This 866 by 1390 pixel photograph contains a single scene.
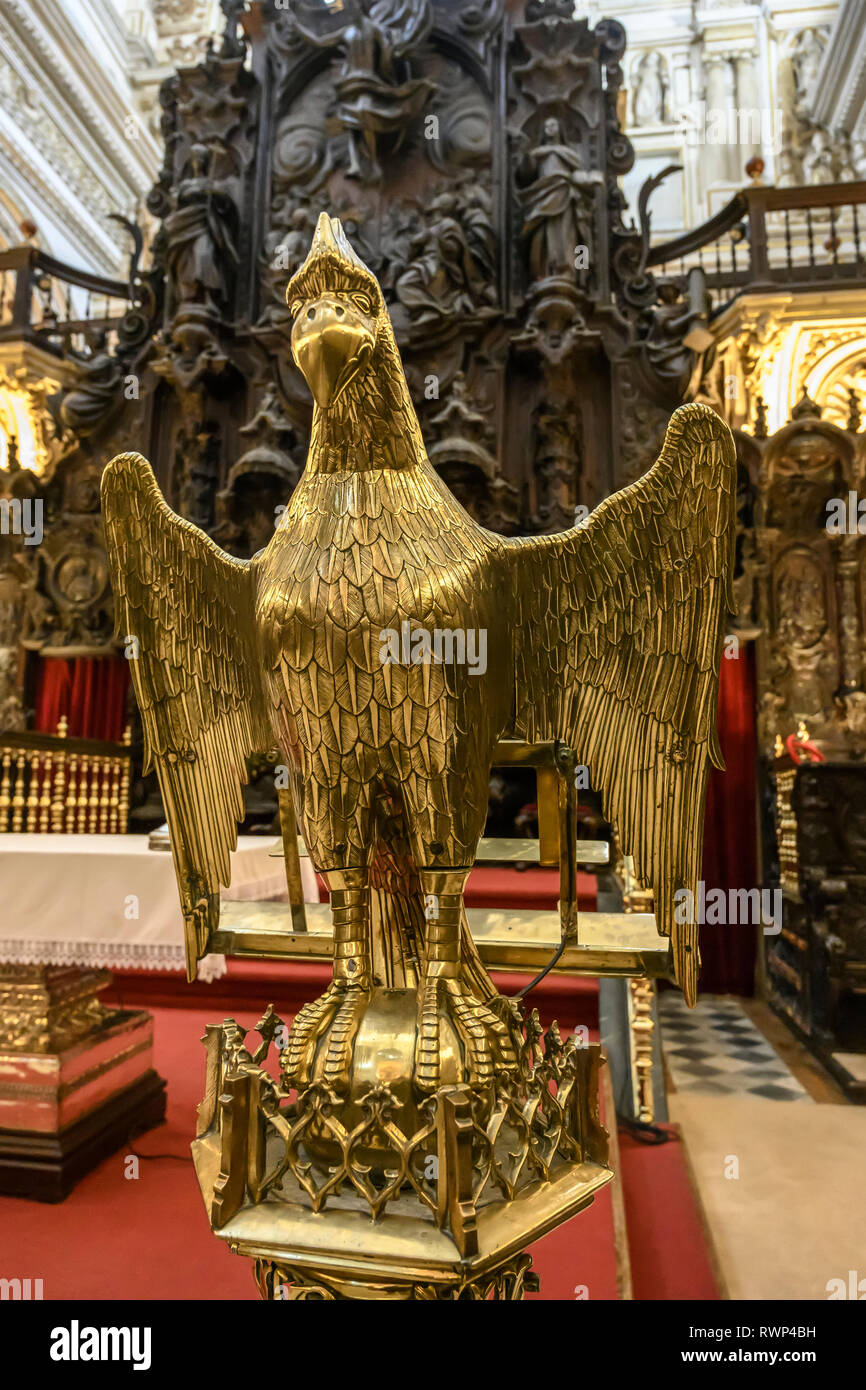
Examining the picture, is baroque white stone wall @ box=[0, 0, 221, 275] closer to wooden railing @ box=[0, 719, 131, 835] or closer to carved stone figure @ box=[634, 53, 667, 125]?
wooden railing @ box=[0, 719, 131, 835]

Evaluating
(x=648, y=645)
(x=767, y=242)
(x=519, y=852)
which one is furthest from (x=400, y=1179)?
(x=767, y=242)

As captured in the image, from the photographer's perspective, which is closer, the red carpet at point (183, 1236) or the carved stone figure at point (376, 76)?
the red carpet at point (183, 1236)

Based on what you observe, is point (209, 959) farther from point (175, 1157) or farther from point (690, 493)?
point (690, 493)

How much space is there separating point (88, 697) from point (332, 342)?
22.4ft

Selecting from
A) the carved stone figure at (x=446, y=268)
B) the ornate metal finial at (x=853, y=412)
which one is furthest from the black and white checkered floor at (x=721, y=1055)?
the carved stone figure at (x=446, y=268)

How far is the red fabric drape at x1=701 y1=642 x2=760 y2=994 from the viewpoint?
658 cm

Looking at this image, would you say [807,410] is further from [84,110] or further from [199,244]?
[84,110]

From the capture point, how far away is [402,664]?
0.88 metres

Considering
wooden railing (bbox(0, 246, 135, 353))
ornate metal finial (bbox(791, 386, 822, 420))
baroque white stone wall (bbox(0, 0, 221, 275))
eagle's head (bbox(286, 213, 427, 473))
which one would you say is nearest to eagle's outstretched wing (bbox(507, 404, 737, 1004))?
eagle's head (bbox(286, 213, 427, 473))

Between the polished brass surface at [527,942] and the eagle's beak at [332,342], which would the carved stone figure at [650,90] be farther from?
the polished brass surface at [527,942]

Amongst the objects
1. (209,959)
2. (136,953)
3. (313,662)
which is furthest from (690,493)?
(136,953)

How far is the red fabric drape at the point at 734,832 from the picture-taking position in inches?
259

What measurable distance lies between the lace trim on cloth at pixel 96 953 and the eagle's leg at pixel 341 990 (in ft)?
3.78

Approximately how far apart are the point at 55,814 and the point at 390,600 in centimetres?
493
